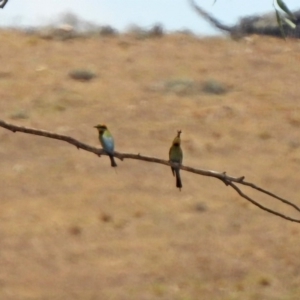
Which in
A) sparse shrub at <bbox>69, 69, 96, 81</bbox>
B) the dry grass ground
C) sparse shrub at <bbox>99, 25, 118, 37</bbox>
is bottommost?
sparse shrub at <bbox>99, 25, 118, 37</bbox>

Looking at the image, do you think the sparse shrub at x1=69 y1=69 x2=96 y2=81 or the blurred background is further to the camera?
the sparse shrub at x1=69 y1=69 x2=96 y2=81

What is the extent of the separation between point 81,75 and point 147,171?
445 cm

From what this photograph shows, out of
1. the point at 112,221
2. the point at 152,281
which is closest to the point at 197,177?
the point at 112,221

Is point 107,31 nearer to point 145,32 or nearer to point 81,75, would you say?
point 145,32

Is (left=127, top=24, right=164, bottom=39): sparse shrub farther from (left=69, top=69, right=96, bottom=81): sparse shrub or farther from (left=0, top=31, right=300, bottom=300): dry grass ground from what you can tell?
(left=69, top=69, right=96, bottom=81): sparse shrub

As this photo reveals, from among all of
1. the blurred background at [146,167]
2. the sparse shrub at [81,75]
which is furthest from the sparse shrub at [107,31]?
the sparse shrub at [81,75]

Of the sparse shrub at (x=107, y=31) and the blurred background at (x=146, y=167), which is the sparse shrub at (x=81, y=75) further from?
the sparse shrub at (x=107, y=31)

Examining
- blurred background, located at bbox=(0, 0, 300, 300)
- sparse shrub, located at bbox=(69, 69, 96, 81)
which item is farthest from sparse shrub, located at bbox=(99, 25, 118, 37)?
sparse shrub, located at bbox=(69, 69, 96, 81)

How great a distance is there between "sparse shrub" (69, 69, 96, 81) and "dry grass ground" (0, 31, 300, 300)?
0.20 m

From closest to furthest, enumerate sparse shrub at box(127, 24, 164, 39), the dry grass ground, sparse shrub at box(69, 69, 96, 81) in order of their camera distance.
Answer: the dry grass ground, sparse shrub at box(69, 69, 96, 81), sparse shrub at box(127, 24, 164, 39)

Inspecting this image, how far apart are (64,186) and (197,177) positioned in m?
1.74

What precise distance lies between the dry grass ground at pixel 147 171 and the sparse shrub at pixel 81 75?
0.20 m

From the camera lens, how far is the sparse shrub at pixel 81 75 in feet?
52.9

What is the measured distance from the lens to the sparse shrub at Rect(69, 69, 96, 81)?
1612cm
